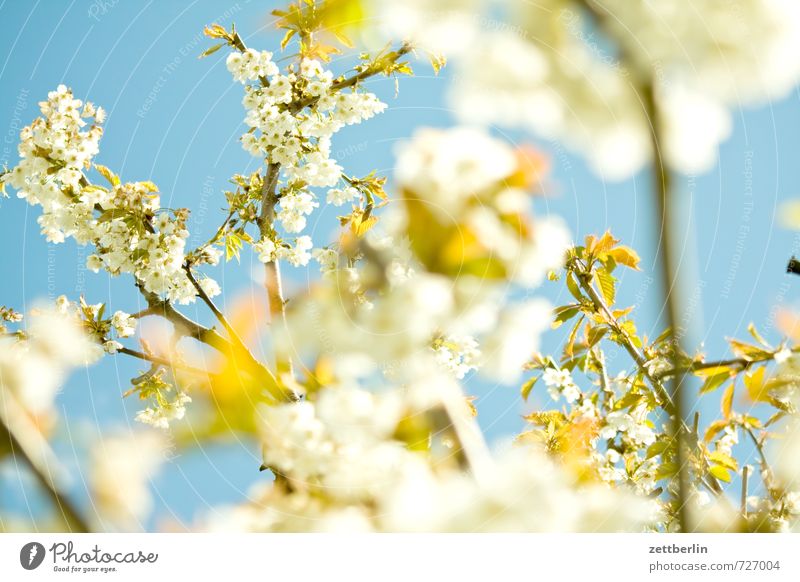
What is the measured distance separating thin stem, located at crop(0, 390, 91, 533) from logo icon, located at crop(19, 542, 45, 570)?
37cm

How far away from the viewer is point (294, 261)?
1044mm

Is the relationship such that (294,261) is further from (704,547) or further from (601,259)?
(704,547)

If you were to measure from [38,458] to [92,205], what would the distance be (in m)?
0.63

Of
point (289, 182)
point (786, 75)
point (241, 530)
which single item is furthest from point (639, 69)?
point (289, 182)

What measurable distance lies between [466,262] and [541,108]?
0.08 metres

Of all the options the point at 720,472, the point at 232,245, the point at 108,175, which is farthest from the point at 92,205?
the point at 720,472

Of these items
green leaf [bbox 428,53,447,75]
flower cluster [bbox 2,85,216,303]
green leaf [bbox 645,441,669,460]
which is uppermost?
green leaf [bbox 428,53,447,75]

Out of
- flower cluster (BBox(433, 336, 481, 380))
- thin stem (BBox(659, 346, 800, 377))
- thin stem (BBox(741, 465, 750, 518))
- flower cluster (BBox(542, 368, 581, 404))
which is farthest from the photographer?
flower cluster (BBox(542, 368, 581, 404))

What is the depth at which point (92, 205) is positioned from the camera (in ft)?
3.06

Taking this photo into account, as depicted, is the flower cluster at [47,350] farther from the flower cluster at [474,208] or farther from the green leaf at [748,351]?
the green leaf at [748,351]

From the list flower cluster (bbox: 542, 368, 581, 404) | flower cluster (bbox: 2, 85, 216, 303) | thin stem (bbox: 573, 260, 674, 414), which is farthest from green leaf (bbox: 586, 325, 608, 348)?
flower cluster (bbox: 2, 85, 216, 303)

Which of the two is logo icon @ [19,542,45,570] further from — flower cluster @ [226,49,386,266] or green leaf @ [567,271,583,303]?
green leaf @ [567,271,583,303]

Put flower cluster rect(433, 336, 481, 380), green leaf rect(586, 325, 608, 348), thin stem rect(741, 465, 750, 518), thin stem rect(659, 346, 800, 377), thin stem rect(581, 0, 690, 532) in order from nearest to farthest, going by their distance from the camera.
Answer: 1. thin stem rect(581, 0, 690, 532)
2. flower cluster rect(433, 336, 481, 380)
3. thin stem rect(659, 346, 800, 377)
4. thin stem rect(741, 465, 750, 518)
5. green leaf rect(586, 325, 608, 348)

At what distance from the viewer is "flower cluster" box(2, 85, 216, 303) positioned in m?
0.90
